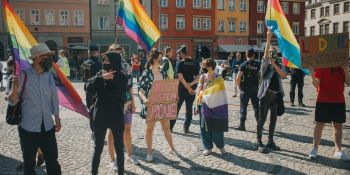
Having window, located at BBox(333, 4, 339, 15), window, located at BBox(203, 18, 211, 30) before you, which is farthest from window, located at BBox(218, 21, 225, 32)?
window, located at BBox(333, 4, 339, 15)

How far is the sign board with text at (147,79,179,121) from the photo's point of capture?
6.33m

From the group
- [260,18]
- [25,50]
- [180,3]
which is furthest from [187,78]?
[260,18]

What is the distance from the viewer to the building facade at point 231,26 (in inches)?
1951

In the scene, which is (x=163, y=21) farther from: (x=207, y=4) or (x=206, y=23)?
(x=207, y=4)

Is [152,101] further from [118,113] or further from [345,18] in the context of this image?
[345,18]

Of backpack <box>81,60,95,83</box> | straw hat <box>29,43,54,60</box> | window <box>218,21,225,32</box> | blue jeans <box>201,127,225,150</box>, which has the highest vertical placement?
window <box>218,21,225,32</box>

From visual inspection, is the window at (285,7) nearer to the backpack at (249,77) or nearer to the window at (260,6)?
the window at (260,6)

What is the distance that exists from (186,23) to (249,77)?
133ft

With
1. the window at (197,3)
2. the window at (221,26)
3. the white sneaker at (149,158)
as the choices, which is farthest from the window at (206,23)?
the white sneaker at (149,158)

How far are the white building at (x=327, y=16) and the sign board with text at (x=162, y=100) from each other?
2086 inches

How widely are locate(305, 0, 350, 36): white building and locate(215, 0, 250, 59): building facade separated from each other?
15.0 metres

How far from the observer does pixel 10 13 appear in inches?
194

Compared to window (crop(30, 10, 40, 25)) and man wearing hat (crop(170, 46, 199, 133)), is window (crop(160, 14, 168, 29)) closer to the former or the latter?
window (crop(30, 10, 40, 25))

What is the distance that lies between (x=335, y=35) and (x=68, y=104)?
4419 millimetres
